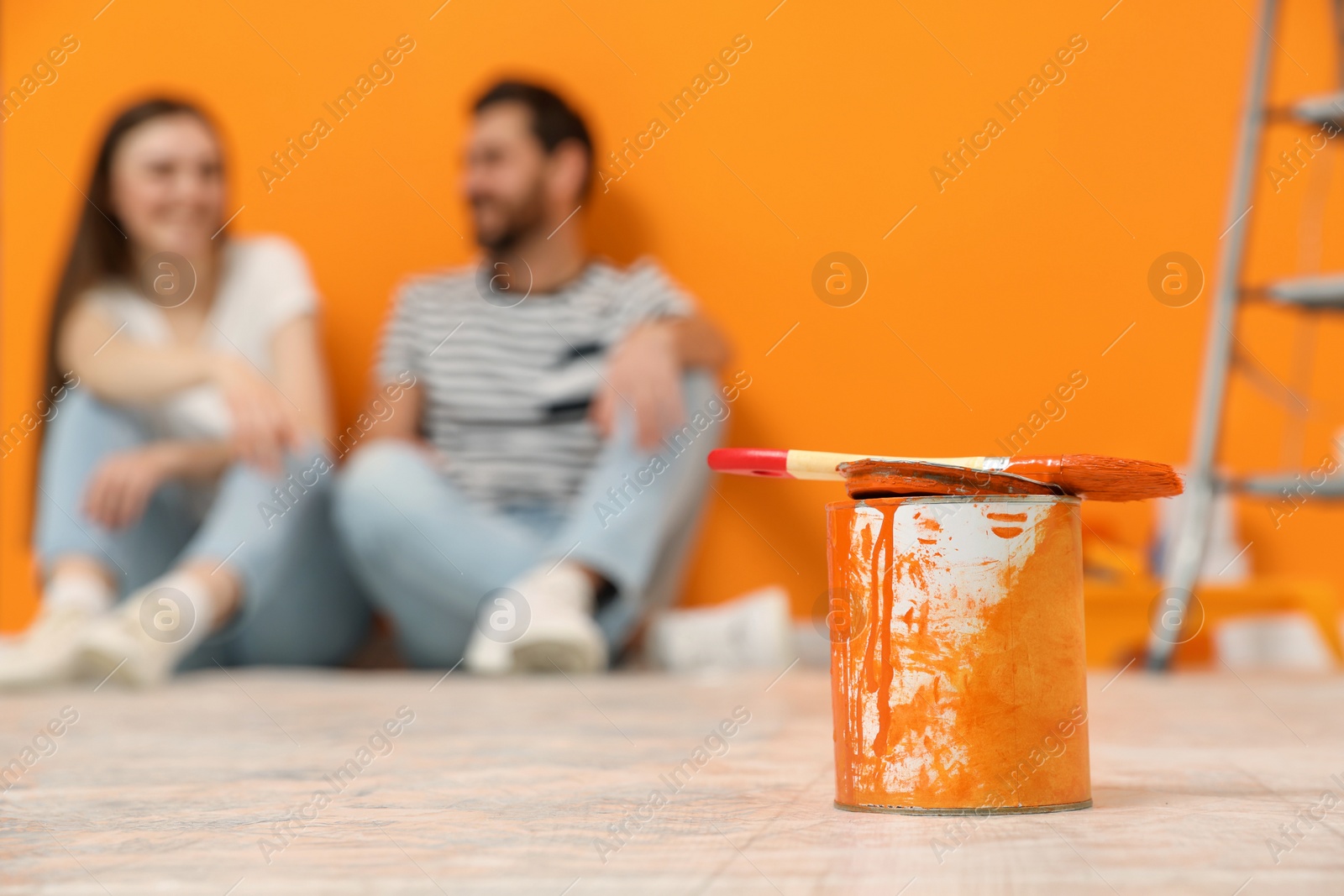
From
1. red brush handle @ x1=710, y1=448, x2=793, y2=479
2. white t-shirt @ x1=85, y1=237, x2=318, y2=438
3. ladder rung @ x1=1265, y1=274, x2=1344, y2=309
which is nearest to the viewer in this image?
red brush handle @ x1=710, y1=448, x2=793, y2=479

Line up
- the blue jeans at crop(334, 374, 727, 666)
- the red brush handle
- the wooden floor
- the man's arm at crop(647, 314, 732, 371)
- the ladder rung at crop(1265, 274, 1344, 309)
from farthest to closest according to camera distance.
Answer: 1. the man's arm at crop(647, 314, 732, 371)
2. the blue jeans at crop(334, 374, 727, 666)
3. the ladder rung at crop(1265, 274, 1344, 309)
4. the red brush handle
5. the wooden floor

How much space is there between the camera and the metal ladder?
1329mm

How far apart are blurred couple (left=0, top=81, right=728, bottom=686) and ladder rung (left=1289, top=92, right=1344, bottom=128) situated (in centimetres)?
77

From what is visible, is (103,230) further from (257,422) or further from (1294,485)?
(1294,485)

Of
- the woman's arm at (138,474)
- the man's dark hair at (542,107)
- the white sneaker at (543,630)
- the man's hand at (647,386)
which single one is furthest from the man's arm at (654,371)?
the woman's arm at (138,474)

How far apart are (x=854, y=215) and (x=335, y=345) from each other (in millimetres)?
892

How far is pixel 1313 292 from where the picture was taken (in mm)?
1270

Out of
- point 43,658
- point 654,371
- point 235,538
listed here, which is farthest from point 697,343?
point 43,658

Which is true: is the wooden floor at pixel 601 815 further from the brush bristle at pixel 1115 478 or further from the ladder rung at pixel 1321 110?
the ladder rung at pixel 1321 110

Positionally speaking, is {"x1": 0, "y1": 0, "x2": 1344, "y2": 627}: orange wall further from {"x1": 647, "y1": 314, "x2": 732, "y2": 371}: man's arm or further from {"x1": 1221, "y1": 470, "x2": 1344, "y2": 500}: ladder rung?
{"x1": 1221, "y1": 470, "x2": 1344, "y2": 500}: ladder rung

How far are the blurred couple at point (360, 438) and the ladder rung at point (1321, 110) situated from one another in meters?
0.77

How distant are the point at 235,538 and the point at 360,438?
0.42 metres

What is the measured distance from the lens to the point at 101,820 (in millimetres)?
506

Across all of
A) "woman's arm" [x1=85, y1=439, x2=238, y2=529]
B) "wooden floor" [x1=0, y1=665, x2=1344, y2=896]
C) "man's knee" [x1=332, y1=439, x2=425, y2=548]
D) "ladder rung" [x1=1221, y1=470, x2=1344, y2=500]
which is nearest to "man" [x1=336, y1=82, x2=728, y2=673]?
"man's knee" [x1=332, y1=439, x2=425, y2=548]
